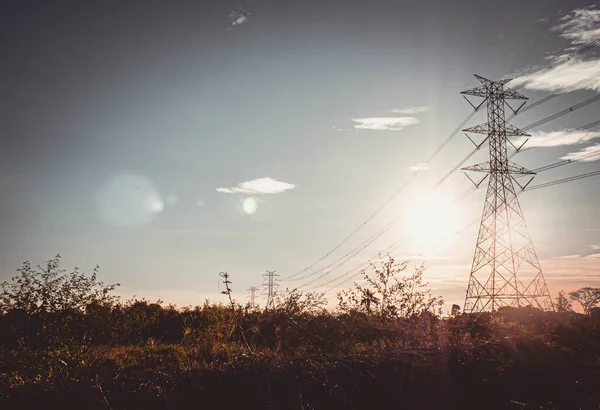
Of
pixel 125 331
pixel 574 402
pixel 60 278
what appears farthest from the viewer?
pixel 125 331

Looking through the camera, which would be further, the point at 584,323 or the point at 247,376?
the point at 584,323

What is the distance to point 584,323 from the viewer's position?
13.7m

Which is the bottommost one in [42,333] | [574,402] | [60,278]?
[574,402]

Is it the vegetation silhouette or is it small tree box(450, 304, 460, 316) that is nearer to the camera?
the vegetation silhouette

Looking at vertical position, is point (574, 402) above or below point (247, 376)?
below

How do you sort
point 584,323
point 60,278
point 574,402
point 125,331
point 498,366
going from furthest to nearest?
point 125,331, point 584,323, point 60,278, point 498,366, point 574,402

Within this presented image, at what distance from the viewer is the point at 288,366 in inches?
361

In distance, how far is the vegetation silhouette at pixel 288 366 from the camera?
28.1 ft

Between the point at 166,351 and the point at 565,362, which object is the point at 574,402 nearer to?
the point at 565,362

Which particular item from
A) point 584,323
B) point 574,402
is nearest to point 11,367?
point 574,402

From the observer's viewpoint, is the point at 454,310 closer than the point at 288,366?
No

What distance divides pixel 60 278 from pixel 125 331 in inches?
199

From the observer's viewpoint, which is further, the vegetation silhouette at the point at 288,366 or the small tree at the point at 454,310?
the small tree at the point at 454,310

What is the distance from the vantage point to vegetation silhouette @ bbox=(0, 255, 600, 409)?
337 inches
